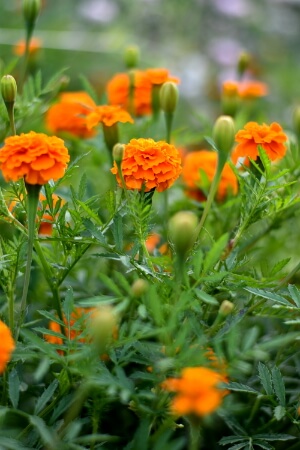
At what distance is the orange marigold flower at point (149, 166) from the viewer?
0.69 meters

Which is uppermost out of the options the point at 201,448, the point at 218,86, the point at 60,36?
the point at 201,448

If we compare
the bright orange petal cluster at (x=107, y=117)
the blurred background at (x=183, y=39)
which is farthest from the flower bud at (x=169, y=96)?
the blurred background at (x=183, y=39)

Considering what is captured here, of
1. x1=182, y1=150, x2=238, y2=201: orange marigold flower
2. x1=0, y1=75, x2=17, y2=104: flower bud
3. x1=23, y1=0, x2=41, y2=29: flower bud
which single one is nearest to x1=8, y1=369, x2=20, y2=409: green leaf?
x1=0, y1=75, x2=17, y2=104: flower bud

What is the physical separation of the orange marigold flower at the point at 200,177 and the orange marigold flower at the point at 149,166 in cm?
29

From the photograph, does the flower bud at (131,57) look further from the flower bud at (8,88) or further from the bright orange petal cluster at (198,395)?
the bright orange petal cluster at (198,395)

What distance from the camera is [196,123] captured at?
8.03 feet

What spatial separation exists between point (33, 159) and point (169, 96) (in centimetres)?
30

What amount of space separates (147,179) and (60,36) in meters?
2.17

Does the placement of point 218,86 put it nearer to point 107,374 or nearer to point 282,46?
point 282,46

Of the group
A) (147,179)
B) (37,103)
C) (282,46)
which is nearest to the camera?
(147,179)

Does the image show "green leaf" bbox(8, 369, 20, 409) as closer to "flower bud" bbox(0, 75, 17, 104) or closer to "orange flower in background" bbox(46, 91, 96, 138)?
"flower bud" bbox(0, 75, 17, 104)

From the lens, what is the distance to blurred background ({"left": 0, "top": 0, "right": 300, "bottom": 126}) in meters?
2.62

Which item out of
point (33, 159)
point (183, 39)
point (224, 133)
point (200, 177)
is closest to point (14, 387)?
point (33, 159)

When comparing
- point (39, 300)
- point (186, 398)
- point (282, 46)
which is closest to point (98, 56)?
point (282, 46)
